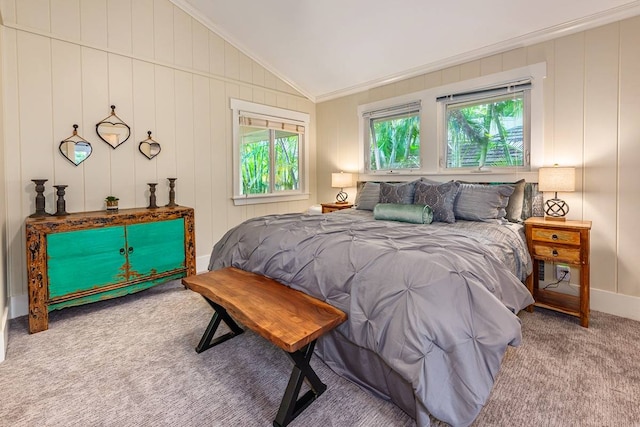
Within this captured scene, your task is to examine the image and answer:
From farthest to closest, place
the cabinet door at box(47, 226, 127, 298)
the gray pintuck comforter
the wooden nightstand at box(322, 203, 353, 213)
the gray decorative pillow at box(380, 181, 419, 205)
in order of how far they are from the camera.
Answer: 1. the wooden nightstand at box(322, 203, 353, 213)
2. the gray decorative pillow at box(380, 181, 419, 205)
3. the cabinet door at box(47, 226, 127, 298)
4. the gray pintuck comforter

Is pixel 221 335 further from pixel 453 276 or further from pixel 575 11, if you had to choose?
pixel 575 11

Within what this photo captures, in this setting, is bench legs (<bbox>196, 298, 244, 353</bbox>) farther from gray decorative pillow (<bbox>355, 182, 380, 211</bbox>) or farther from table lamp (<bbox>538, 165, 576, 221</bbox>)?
table lamp (<bbox>538, 165, 576, 221</bbox>)

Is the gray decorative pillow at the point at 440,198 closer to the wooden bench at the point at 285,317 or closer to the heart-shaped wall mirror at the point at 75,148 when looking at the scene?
the wooden bench at the point at 285,317

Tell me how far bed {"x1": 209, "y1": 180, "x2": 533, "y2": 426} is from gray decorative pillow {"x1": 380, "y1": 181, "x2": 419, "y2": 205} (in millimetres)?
830

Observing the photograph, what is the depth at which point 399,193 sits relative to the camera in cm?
326

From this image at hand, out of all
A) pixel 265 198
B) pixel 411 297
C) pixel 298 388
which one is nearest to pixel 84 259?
pixel 298 388

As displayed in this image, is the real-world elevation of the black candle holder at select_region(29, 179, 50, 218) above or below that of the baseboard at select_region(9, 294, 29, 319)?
above

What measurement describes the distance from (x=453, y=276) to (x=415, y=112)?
2.89 meters

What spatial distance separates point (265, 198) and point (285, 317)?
3.15 meters

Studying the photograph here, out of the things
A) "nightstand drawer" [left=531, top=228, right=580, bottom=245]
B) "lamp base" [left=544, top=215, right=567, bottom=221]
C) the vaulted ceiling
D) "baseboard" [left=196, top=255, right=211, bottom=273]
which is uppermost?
the vaulted ceiling

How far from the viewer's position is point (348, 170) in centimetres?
468

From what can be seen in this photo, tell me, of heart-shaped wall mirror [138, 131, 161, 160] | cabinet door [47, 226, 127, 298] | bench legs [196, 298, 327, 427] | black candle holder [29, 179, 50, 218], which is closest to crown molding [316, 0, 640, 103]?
heart-shaped wall mirror [138, 131, 161, 160]

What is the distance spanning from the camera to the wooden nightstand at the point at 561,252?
2.39 m

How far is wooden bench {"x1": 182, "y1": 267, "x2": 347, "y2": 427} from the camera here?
1.40 m
